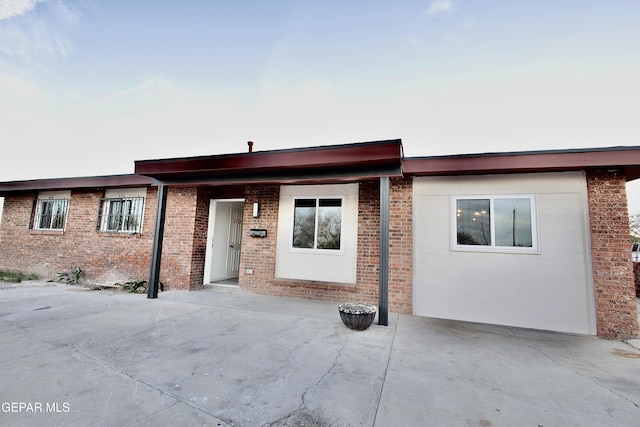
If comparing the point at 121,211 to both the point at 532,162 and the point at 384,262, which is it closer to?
the point at 384,262

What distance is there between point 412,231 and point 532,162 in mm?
2329

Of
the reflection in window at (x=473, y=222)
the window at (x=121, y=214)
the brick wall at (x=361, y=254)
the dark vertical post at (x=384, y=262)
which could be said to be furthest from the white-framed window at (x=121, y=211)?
the reflection in window at (x=473, y=222)

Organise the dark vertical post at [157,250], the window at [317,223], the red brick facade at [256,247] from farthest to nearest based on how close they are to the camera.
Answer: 1. the window at [317,223]
2. the dark vertical post at [157,250]
3. the red brick facade at [256,247]

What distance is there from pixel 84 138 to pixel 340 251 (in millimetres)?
12510

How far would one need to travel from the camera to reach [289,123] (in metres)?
9.88

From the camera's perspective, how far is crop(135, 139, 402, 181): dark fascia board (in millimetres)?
4246

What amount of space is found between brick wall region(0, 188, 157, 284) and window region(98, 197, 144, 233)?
202 millimetres

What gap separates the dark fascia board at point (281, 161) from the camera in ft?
13.9

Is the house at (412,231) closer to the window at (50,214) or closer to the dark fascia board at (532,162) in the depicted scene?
the dark fascia board at (532,162)

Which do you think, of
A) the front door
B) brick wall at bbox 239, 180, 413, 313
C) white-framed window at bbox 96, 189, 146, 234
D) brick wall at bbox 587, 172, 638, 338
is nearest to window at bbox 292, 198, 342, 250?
brick wall at bbox 239, 180, 413, 313

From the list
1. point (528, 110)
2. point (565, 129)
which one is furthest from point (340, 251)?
point (565, 129)

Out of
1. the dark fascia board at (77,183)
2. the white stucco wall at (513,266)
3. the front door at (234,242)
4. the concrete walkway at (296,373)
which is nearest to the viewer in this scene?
the concrete walkway at (296,373)

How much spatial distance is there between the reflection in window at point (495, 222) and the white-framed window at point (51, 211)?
38.9 feet

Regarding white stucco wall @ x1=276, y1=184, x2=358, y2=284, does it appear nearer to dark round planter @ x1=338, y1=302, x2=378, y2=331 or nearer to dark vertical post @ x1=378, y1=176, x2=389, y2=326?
dark vertical post @ x1=378, y1=176, x2=389, y2=326
